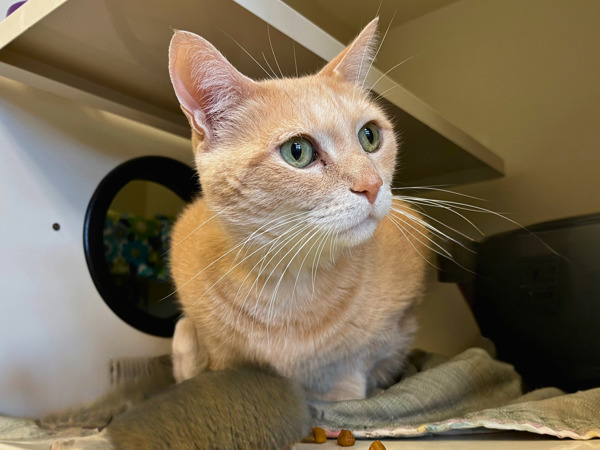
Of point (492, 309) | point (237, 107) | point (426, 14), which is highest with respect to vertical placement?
point (426, 14)

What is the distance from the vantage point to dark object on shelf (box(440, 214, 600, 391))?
1098 millimetres

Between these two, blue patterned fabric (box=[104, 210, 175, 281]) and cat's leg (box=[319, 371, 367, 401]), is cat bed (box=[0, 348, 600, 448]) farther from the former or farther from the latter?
blue patterned fabric (box=[104, 210, 175, 281])

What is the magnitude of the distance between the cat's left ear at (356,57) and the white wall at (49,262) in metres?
0.80

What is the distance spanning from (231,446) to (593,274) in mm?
926

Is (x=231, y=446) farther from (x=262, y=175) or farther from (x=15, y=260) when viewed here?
(x=15, y=260)

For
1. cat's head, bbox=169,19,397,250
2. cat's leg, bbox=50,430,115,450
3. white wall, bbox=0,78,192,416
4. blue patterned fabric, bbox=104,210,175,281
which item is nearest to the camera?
cat's leg, bbox=50,430,115,450

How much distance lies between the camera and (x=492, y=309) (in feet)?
4.14

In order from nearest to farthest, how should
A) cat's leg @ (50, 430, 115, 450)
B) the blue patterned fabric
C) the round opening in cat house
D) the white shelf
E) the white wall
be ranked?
cat's leg @ (50, 430, 115, 450) → the white shelf → the white wall → the round opening in cat house → the blue patterned fabric

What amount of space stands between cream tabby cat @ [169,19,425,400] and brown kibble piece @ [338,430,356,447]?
0.62 feet

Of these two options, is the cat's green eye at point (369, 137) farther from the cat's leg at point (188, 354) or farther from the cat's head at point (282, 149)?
the cat's leg at point (188, 354)

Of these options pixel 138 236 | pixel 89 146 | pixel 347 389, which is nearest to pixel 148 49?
pixel 89 146

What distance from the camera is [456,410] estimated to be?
3.20ft

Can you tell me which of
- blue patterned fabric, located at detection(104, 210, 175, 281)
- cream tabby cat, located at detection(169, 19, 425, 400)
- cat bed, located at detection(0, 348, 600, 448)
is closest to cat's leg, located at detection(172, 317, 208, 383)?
cream tabby cat, located at detection(169, 19, 425, 400)

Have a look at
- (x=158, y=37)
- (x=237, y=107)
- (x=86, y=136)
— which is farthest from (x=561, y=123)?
(x=86, y=136)
